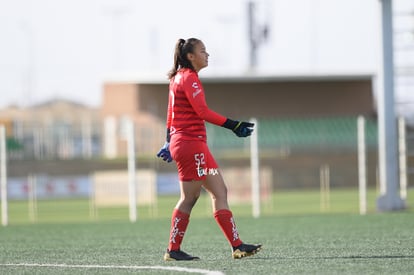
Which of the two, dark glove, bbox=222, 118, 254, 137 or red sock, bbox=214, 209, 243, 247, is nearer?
dark glove, bbox=222, 118, 254, 137

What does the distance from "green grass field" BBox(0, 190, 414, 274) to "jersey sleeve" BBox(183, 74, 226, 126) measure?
120cm

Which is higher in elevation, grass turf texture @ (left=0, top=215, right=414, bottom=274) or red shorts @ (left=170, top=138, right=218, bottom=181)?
red shorts @ (left=170, top=138, right=218, bottom=181)

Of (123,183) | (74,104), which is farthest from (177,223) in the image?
(74,104)

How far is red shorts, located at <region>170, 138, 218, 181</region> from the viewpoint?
360 inches

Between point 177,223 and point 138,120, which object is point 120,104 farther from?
point 177,223

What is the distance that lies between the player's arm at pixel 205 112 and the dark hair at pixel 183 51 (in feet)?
0.74

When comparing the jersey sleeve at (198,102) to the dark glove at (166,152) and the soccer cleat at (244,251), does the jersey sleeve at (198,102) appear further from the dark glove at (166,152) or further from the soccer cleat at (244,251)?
the soccer cleat at (244,251)

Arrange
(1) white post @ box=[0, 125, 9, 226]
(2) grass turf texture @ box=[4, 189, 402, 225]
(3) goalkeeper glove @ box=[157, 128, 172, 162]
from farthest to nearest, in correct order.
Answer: (2) grass turf texture @ box=[4, 189, 402, 225]
(1) white post @ box=[0, 125, 9, 226]
(3) goalkeeper glove @ box=[157, 128, 172, 162]

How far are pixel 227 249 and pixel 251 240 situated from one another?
5.28ft

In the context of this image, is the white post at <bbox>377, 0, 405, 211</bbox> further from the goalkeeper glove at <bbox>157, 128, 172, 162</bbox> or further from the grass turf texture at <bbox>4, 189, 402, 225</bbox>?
the goalkeeper glove at <bbox>157, 128, 172, 162</bbox>

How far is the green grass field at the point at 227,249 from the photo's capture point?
8.54 metres

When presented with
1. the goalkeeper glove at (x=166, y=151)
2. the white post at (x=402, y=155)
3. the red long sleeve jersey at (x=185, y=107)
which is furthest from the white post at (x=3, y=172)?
the red long sleeve jersey at (x=185, y=107)

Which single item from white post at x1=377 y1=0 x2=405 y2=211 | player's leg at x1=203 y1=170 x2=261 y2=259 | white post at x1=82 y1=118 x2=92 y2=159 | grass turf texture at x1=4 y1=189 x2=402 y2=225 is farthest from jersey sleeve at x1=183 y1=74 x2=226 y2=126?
white post at x1=82 y1=118 x2=92 y2=159

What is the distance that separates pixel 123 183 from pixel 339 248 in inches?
682
